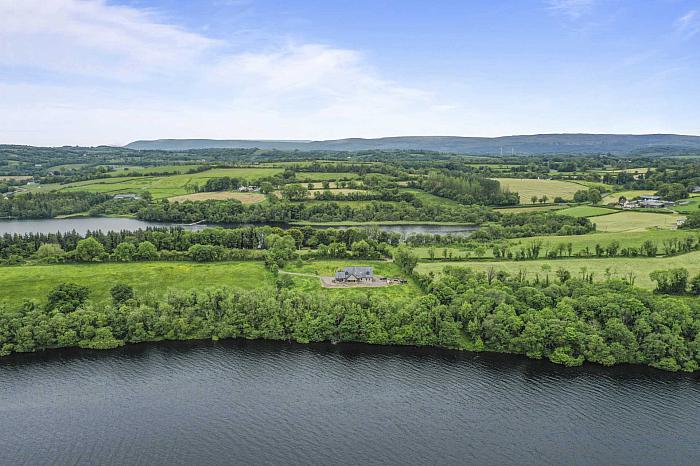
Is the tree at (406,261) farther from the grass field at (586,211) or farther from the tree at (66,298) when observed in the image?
the grass field at (586,211)

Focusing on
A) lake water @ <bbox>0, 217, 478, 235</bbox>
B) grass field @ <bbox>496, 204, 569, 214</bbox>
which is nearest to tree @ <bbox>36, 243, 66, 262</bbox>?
lake water @ <bbox>0, 217, 478, 235</bbox>

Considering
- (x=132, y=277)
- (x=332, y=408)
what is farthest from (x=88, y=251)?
(x=332, y=408)

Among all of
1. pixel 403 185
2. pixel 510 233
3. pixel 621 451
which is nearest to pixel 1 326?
pixel 621 451

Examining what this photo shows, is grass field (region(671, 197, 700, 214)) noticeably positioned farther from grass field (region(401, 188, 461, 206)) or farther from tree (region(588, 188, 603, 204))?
grass field (region(401, 188, 461, 206))

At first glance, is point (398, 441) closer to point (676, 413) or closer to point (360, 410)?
point (360, 410)

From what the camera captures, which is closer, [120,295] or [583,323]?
[583,323]

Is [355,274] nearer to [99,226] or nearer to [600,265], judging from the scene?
[600,265]

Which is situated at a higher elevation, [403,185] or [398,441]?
[403,185]
